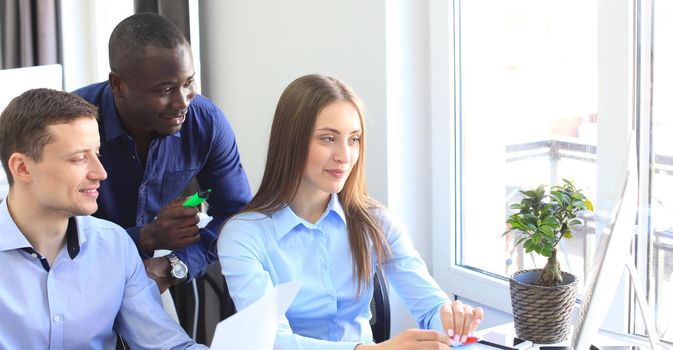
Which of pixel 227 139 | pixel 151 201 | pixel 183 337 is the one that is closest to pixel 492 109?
pixel 227 139

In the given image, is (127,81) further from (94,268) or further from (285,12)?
(285,12)

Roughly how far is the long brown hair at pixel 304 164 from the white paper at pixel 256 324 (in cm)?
59

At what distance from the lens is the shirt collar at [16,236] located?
173cm

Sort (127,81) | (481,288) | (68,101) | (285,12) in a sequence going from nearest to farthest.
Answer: (68,101), (127,81), (481,288), (285,12)

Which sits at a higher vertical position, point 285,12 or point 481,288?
point 285,12

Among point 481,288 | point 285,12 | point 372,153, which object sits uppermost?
point 285,12

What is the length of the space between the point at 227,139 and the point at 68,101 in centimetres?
63

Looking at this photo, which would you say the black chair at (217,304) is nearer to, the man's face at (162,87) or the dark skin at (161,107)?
the dark skin at (161,107)

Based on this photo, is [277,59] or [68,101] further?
[277,59]

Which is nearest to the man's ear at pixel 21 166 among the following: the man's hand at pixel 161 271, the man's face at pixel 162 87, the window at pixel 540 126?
the man's face at pixel 162 87

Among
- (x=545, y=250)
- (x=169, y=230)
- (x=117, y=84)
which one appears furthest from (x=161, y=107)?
(x=545, y=250)

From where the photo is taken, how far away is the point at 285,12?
296cm

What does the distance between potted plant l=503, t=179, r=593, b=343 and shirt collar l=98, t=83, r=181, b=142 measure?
0.93 metres

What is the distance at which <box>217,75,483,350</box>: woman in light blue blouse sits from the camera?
1.97 metres
